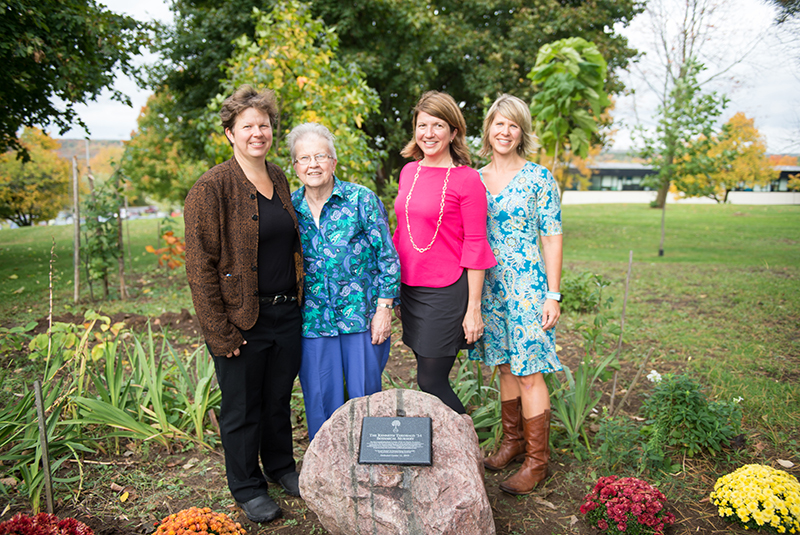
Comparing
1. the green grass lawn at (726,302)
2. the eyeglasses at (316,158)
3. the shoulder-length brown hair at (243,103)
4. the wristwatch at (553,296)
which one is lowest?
the green grass lawn at (726,302)

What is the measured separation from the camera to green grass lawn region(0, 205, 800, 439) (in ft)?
13.4

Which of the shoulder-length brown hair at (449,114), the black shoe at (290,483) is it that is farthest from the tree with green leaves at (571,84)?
the black shoe at (290,483)

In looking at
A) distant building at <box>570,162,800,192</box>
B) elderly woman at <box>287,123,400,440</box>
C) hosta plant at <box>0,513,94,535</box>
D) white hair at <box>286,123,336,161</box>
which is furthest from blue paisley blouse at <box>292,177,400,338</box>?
distant building at <box>570,162,800,192</box>

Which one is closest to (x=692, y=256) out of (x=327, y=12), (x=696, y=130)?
(x=696, y=130)

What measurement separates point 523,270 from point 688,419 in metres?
1.43

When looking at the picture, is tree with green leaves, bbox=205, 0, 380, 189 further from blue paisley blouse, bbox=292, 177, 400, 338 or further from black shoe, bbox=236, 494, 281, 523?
black shoe, bbox=236, 494, 281, 523

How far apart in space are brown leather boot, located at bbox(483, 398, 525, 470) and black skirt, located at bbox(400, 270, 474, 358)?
0.64 meters

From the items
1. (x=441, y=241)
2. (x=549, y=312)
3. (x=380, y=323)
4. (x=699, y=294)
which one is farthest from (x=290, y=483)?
(x=699, y=294)

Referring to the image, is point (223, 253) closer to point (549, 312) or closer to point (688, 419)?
point (549, 312)

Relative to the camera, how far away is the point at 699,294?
22.5ft

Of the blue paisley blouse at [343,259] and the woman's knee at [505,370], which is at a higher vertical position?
the blue paisley blouse at [343,259]

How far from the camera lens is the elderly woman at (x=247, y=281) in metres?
2.24

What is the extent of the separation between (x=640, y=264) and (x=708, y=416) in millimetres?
7507

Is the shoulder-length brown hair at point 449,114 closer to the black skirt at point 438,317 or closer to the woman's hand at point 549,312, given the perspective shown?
the black skirt at point 438,317
